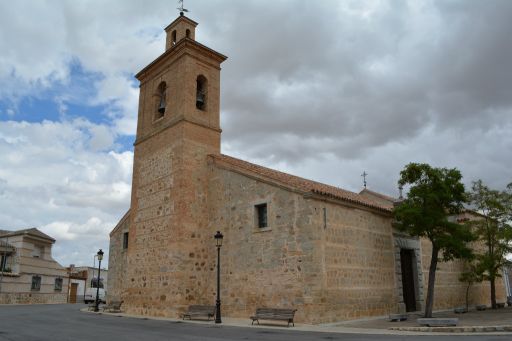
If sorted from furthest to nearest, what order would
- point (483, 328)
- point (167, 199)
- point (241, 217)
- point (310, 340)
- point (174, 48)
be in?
point (174, 48) < point (167, 199) < point (241, 217) < point (483, 328) < point (310, 340)

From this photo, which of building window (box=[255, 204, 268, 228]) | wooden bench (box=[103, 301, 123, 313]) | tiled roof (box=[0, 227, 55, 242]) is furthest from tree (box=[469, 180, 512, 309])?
tiled roof (box=[0, 227, 55, 242])

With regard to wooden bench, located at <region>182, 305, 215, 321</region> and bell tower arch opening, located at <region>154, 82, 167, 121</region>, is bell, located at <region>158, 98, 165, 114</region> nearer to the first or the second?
bell tower arch opening, located at <region>154, 82, 167, 121</region>

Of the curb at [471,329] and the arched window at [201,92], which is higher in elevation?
the arched window at [201,92]

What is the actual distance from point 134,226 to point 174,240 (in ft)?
12.2

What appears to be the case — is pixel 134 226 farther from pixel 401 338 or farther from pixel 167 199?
pixel 401 338

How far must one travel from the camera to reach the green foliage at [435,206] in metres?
15.2

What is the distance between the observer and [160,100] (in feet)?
69.7

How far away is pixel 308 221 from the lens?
570 inches

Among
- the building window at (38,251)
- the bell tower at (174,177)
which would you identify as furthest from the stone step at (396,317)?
the building window at (38,251)

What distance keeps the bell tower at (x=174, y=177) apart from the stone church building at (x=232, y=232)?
49 mm

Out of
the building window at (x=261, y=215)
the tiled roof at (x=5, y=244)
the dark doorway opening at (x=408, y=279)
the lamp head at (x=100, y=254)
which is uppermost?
the building window at (x=261, y=215)

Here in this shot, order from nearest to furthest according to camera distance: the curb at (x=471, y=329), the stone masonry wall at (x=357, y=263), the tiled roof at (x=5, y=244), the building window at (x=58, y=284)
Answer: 1. the curb at (x=471, y=329)
2. the stone masonry wall at (x=357, y=263)
3. the tiled roof at (x=5, y=244)
4. the building window at (x=58, y=284)

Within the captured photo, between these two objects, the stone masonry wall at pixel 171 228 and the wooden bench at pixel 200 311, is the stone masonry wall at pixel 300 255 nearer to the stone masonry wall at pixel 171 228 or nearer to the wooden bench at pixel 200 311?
the stone masonry wall at pixel 171 228

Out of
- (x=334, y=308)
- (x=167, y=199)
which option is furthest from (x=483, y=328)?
(x=167, y=199)
